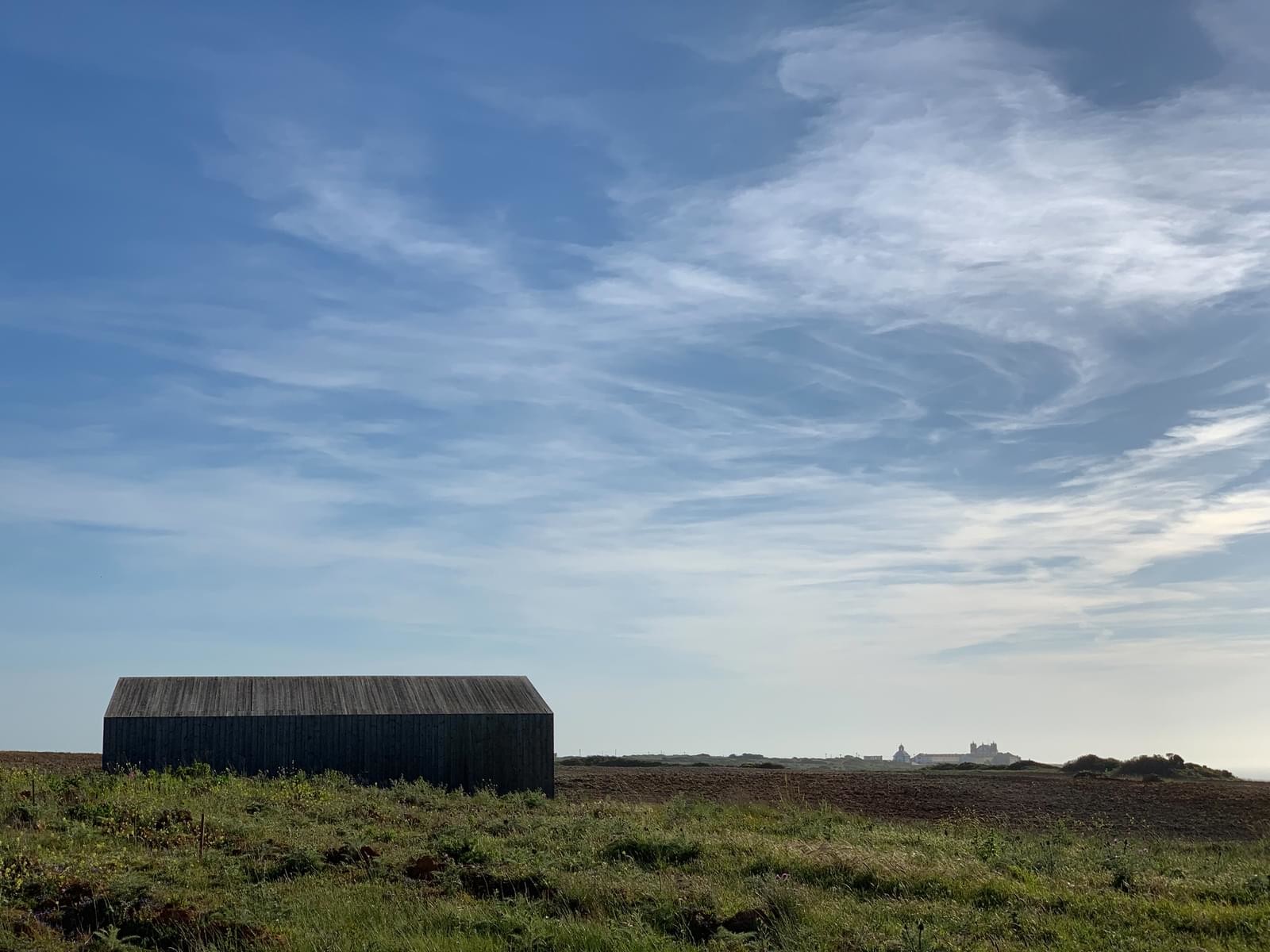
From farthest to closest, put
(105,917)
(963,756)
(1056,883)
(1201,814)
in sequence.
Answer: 1. (963,756)
2. (1201,814)
3. (1056,883)
4. (105,917)

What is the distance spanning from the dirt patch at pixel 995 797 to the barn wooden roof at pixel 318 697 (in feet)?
15.1

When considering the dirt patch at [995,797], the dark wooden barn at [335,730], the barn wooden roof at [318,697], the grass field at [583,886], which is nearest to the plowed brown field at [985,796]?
the dirt patch at [995,797]

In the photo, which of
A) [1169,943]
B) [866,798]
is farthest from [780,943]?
[866,798]

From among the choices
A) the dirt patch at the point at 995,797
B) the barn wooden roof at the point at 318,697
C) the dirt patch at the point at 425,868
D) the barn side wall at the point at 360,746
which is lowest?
the dirt patch at the point at 995,797

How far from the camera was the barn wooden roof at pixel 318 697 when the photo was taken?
39.7 meters

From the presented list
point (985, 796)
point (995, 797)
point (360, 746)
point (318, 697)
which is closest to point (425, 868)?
point (360, 746)

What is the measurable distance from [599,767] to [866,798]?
30129 mm

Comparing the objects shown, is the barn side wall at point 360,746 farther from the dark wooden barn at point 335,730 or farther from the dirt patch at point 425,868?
the dirt patch at point 425,868

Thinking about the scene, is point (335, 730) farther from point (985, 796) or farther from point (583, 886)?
point (583, 886)

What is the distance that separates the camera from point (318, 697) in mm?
41469

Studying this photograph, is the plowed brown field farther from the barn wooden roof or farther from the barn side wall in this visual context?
the barn wooden roof

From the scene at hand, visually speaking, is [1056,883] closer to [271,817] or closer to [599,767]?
[271,817]

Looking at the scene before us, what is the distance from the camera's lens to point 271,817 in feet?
84.2

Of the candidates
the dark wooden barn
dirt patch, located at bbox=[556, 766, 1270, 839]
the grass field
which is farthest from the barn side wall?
the grass field
